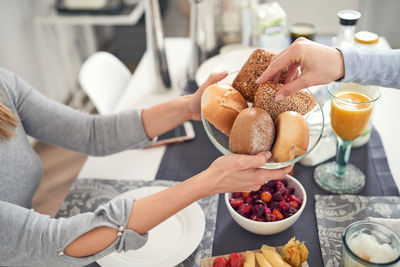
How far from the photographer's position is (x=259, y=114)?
0.62 metres

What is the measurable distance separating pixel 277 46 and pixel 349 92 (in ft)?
1.68

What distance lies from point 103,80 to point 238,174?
3.31ft

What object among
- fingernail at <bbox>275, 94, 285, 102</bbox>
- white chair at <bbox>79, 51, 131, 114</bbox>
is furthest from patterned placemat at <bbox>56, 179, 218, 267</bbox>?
→ white chair at <bbox>79, 51, 131, 114</bbox>

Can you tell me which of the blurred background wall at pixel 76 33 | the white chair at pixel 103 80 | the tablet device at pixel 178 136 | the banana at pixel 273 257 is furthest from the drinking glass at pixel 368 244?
the white chair at pixel 103 80

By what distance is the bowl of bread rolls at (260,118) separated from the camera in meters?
0.61

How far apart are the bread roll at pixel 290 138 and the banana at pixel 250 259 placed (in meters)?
0.20

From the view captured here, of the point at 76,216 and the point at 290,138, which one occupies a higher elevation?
the point at 290,138

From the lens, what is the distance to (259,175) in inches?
26.1

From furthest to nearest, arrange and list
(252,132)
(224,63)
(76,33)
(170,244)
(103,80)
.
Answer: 1. (76,33)
2. (103,80)
3. (224,63)
4. (170,244)
5. (252,132)

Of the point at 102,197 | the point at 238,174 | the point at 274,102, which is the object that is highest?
the point at 274,102

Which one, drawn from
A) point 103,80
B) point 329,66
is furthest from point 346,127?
point 103,80

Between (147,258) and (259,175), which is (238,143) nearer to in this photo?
(259,175)

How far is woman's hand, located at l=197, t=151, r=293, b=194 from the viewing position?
62 centimetres

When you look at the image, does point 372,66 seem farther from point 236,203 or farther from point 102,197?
point 102,197
